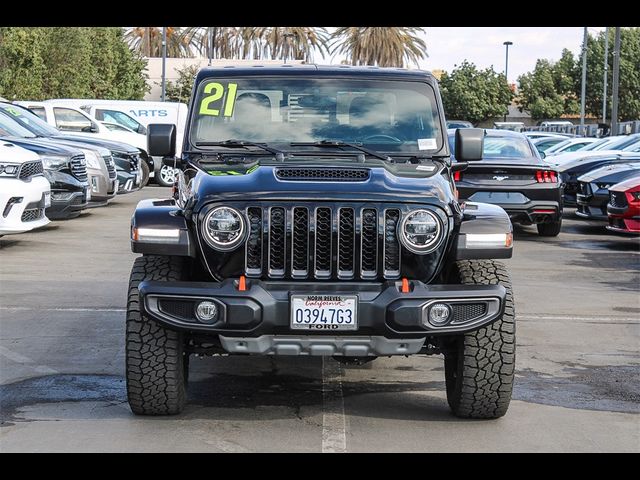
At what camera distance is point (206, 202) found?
620 centimetres

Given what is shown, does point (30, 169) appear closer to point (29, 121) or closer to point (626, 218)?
point (29, 121)

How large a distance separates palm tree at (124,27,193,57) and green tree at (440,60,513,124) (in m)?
18.5

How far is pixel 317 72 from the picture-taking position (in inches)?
304

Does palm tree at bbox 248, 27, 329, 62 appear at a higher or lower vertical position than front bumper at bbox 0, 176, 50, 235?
higher

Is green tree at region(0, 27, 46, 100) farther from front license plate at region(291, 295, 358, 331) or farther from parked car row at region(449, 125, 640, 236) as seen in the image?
front license plate at region(291, 295, 358, 331)

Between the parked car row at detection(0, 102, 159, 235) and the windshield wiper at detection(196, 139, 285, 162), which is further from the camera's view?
the parked car row at detection(0, 102, 159, 235)

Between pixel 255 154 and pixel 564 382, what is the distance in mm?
2548

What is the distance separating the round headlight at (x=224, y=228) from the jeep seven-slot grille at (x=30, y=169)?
780 centimetres

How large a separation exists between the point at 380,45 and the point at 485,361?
53555 millimetres

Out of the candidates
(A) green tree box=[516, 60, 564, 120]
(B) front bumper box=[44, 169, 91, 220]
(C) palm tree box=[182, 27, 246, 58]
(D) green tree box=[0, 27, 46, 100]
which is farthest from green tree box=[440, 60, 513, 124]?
(B) front bumper box=[44, 169, 91, 220]

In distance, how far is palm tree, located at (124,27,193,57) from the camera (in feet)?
223

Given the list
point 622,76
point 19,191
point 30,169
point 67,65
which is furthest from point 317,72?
point 622,76
